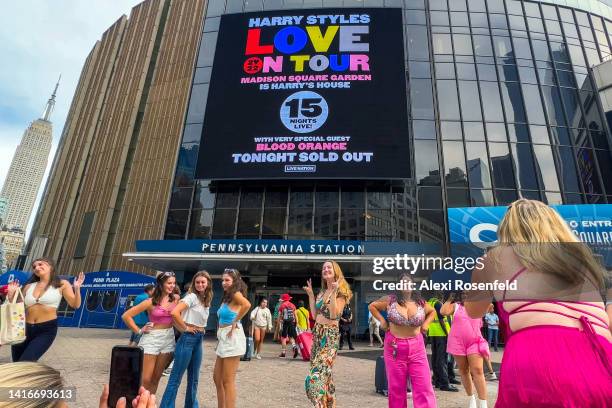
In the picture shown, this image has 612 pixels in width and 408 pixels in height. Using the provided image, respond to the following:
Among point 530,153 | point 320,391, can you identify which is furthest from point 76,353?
point 530,153

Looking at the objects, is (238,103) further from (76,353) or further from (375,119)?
(76,353)

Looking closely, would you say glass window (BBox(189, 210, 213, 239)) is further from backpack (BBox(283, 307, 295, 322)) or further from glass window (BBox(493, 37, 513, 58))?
glass window (BBox(493, 37, 513, 58))

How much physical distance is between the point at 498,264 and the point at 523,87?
25040 mm

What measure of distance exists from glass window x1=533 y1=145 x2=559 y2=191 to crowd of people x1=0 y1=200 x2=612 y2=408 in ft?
51.8

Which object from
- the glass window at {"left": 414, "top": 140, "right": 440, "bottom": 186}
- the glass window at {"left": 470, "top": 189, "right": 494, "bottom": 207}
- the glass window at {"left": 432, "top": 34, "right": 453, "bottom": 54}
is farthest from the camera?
the glass window at {"left": 432, "top": 34, "right": 453, "bottom": 54}

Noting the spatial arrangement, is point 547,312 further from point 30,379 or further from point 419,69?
point 419,69

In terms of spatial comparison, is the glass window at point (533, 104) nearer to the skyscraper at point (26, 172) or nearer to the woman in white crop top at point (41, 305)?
the woman in white crop top at point (41, 305)

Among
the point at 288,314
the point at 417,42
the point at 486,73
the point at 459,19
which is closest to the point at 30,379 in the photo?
the point at 288,314

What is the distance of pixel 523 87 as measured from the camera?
22062 millimetres

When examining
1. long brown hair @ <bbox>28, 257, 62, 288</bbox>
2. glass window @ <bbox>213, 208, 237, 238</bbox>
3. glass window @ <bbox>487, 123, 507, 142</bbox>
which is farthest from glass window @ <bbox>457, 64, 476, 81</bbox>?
long brown hair @ <bbox>28, 257, 62, 288</bbox>

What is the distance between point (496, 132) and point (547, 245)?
2235 centimetres

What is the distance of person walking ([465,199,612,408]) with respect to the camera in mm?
1281

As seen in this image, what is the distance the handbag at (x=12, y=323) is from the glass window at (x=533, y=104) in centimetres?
2466

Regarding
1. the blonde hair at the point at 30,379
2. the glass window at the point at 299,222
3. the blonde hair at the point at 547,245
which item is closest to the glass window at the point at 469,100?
the glass window at the point at 299,222
